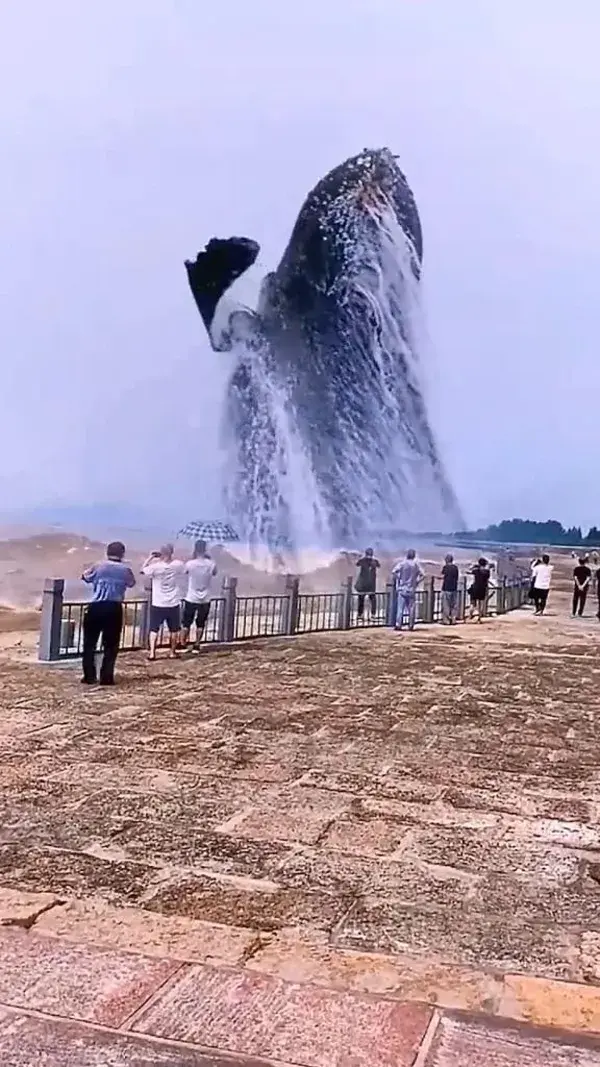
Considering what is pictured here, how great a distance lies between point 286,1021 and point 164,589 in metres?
7.52

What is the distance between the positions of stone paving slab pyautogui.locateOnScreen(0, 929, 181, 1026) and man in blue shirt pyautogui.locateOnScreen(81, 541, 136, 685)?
17.9 ft

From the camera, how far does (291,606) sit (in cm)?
1386

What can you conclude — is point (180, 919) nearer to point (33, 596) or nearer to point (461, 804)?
point (461, 804)

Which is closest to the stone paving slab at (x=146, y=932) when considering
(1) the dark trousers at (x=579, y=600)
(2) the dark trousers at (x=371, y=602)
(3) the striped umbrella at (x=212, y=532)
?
(2) the dark trousers at (x=371, y=602)

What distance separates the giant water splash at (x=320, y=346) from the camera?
129 feet

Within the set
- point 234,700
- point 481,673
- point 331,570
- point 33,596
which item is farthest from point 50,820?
point 331,570

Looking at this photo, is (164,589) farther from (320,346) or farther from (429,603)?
(320,346)

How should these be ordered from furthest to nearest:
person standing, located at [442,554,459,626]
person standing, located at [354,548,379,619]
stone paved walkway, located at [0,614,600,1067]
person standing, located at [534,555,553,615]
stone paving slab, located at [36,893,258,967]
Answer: person standing, located at [534,555,553,615] < person standing, located at [442,554,459,626] < person standing, located at [354,548,379,619] < stone paving slab, located at [36,893,258,967] < stone paved walkway, located at [0,614,600,1067]

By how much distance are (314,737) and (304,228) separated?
116 feet

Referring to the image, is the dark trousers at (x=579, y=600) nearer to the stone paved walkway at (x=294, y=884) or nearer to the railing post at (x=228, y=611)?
the railing post at (x=228, y=611)

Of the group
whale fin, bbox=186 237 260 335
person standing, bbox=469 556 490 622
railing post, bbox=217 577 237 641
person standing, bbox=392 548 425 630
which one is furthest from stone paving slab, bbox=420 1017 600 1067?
whale fin, bbox=186 237 260 335

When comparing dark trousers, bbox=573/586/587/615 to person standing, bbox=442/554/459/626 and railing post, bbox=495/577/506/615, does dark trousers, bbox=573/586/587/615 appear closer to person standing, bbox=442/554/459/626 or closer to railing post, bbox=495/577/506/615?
railing post, bbox=495/577/506/615

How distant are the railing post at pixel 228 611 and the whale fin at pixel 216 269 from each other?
29.8 m

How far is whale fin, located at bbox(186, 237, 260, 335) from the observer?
1563 inches
